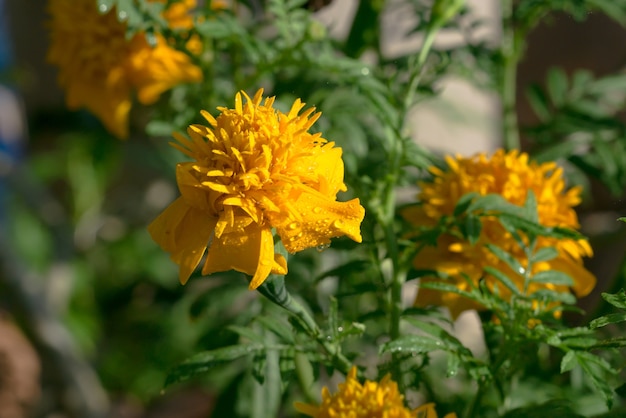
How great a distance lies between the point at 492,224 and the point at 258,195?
0.26 metres

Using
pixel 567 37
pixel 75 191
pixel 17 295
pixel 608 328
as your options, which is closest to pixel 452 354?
pixel 608 328

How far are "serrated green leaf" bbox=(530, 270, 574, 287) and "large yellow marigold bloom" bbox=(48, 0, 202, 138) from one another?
0.46 m

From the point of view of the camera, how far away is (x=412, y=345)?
22.3 inches

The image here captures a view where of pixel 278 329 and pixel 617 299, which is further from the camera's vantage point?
pixel 278 329

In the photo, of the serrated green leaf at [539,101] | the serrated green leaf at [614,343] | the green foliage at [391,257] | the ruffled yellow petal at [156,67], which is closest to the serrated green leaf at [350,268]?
the green foliage at [391,257]

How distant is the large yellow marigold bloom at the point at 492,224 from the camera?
680 mm

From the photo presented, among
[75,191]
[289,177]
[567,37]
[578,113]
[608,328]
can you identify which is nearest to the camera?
[289,177]

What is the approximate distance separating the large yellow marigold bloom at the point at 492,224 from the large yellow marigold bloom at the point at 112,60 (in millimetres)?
346

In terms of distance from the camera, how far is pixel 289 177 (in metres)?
0.51

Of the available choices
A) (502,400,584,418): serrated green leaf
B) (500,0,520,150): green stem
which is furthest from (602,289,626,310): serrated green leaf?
(500,0,520,150): green stem

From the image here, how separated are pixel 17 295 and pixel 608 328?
1.00m

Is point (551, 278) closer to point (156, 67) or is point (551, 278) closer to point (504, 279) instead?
point (504, 279)

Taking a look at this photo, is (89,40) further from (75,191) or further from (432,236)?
(75,191)

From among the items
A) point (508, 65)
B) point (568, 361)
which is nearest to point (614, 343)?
point (568, 361)
